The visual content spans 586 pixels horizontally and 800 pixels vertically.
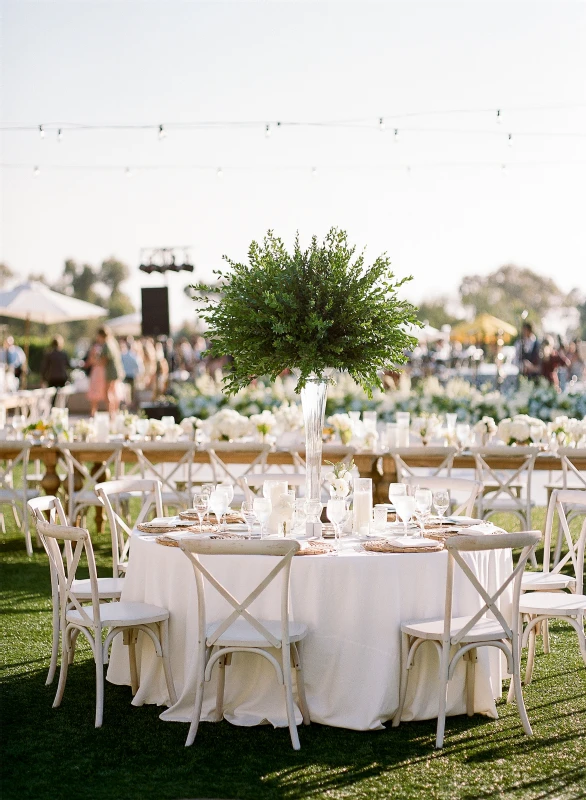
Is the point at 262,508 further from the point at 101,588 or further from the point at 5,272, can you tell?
the point at 5,272

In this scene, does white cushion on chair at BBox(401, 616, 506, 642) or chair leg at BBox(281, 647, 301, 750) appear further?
white cushion on chair at BBox(401, 616, 506, 642)

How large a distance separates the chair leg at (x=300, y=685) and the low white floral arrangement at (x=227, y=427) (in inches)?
170

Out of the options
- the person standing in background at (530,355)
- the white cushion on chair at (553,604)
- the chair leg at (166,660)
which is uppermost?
the person standing in background at (530,355)

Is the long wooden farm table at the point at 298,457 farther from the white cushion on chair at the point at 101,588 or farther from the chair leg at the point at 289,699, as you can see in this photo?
the chair leg at the point at 289,699

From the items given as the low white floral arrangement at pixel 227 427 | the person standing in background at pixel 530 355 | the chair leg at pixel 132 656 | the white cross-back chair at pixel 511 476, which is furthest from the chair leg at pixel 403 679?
the person standing in background at pixel 530 355

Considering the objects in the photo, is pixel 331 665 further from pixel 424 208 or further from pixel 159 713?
pixel 424 208

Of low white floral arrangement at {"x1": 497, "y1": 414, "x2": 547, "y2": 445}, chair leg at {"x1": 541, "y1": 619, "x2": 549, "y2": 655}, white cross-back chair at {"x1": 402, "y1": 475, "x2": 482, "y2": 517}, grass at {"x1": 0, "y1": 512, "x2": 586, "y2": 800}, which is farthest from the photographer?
low white floral arrangement at {"x1": 497, "y1": 414, "x2": 547, "y2": 445}

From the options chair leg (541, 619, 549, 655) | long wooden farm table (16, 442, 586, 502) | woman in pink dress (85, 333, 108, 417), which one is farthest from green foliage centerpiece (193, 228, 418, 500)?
woman in pink dress (85, 333, 108, 417)

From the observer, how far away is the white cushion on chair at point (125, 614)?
4.39m

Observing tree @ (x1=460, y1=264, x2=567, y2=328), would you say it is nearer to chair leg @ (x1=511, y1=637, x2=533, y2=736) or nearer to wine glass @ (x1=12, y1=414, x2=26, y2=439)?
wine glass @ (x1=12, y1=414, x2=26, y2=439)

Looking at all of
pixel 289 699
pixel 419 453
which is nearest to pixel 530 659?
pixel 289 699

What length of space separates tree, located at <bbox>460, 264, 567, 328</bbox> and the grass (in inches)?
2473

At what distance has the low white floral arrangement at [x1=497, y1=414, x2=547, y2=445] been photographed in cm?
835

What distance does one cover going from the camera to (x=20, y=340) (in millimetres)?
33562
